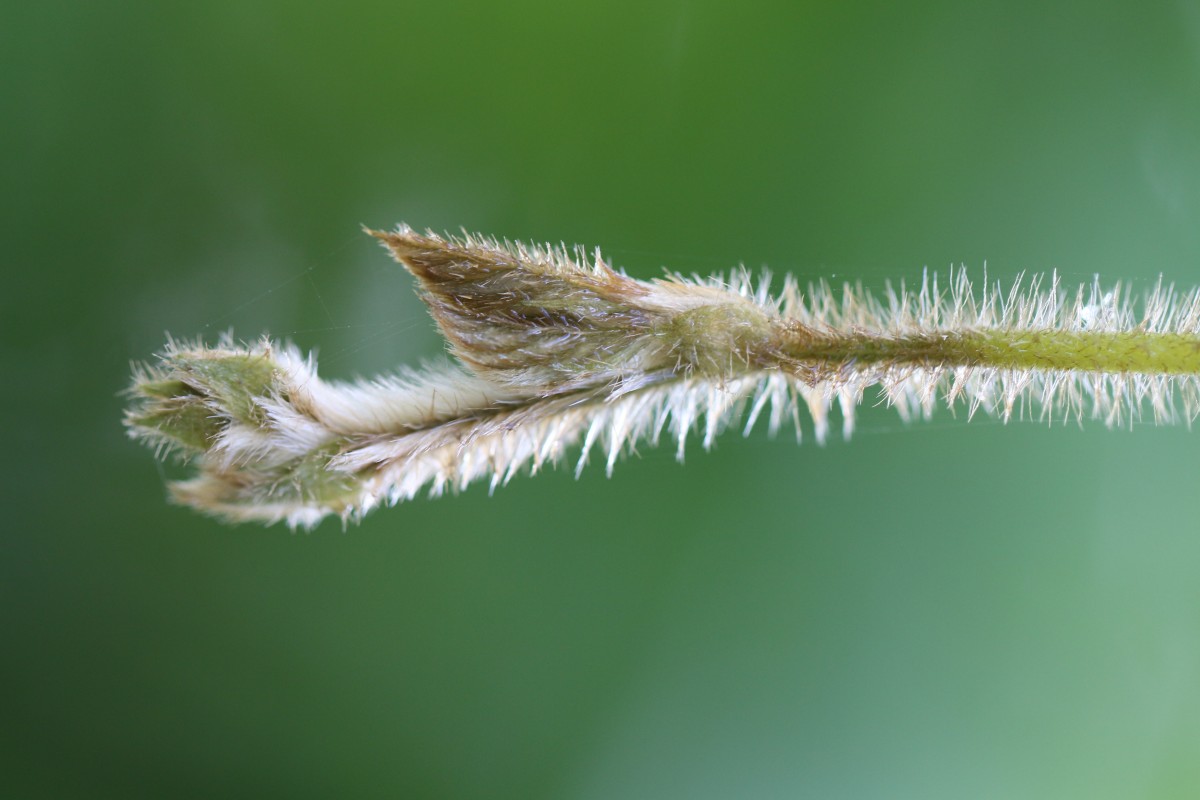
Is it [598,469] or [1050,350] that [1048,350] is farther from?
[598,469]

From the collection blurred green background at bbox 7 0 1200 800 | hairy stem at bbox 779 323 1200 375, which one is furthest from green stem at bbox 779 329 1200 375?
blurred green background at bbox 7 0 1200 800

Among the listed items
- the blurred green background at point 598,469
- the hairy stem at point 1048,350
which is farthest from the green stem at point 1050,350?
the blurred green background at point 598,469

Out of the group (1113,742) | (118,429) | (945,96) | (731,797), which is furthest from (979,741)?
(118,429)

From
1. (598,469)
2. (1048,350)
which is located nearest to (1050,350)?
(1048,350)

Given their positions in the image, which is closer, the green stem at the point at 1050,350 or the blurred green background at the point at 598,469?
the green stem at the point at 1050,350

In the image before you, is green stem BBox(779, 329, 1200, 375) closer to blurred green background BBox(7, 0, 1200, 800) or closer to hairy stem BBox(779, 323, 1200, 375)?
hairy stem BBox(779, 323, 1200, 375)

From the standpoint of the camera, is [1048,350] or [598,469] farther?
[598,469]

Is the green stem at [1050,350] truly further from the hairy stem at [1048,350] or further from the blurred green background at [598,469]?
the blurred green background at [598,469]

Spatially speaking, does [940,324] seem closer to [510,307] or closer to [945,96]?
[510,307]

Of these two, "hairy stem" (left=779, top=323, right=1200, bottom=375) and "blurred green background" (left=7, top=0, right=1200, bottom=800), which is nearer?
"hairy stem" (left=779, top=323, right=1200, bottom=375)
